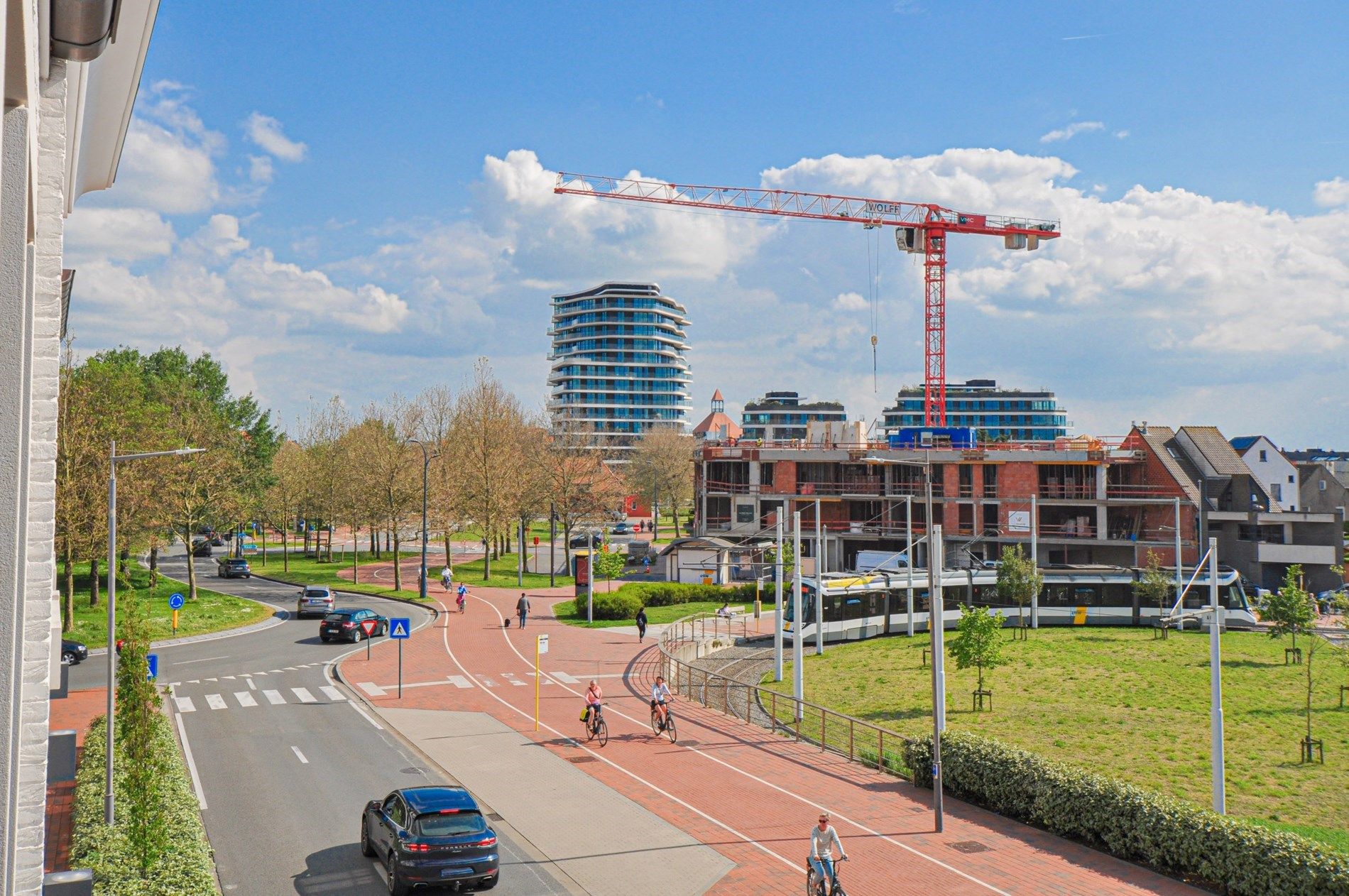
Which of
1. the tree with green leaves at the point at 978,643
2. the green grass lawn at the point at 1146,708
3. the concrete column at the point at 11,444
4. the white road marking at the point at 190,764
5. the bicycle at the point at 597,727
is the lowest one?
the green grass lawn at the point at 1146,708

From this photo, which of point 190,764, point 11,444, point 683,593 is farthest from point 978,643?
point 11,444

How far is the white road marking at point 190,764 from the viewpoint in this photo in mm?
19906

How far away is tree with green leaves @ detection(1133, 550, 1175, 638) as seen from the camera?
1796 inches

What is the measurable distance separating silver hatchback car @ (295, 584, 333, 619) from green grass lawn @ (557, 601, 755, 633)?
1152 centimetres

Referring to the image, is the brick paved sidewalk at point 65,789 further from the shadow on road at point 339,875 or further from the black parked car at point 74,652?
the black parked car at point 74,652

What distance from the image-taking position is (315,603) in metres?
49.1

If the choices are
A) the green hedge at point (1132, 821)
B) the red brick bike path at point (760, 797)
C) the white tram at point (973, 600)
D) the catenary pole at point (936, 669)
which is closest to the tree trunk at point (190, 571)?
the red brick bike path at point (760, 797)

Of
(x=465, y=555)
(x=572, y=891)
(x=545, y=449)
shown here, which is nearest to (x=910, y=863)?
(x=572, y=891)

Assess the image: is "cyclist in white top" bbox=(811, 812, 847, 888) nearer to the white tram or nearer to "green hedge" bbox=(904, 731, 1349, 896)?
"green hedge" bbox=(904, 731, 1349, 896)

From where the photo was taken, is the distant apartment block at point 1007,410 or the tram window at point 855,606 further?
the distant apartment block at point 1007,410

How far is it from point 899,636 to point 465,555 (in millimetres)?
48118

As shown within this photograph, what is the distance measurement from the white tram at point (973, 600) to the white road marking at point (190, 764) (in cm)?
2423

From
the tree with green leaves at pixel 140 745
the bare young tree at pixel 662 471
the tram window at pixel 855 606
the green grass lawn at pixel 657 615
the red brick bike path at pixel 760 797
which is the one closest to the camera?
the tree with green leaves at pixel 140 745

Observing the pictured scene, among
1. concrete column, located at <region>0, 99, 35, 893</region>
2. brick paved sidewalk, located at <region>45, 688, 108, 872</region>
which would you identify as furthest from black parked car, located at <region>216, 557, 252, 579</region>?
concrete column, located at <region>0, 99, 35, 893</region>
